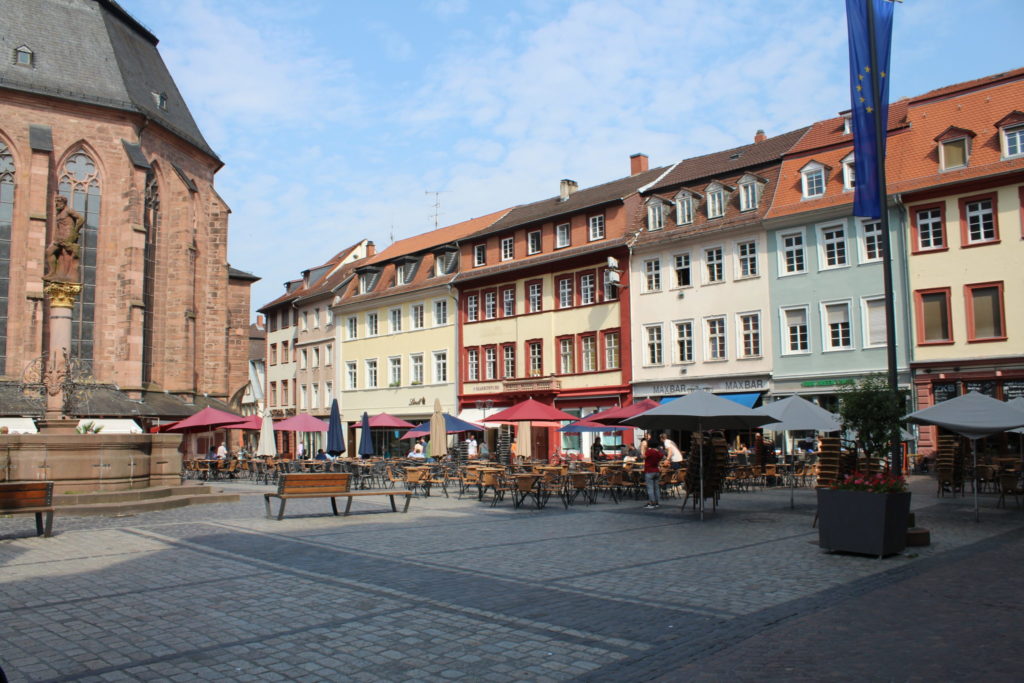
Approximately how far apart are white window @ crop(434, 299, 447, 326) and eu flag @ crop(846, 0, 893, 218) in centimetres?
3379

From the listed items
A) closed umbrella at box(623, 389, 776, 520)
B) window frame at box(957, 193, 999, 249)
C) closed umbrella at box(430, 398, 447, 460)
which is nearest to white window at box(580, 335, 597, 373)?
closed umbrella at box(430, 398, 447, 460)

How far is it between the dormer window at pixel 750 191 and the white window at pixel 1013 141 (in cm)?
834

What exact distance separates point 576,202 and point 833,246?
→ 47.0 feet

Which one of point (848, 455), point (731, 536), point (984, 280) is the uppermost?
point (984, 280)

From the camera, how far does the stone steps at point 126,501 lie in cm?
1605

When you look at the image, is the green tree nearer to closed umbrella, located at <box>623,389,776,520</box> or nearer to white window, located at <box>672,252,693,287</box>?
closed umbrella, located at <box>623,389,776,520</box>

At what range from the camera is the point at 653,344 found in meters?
35.9

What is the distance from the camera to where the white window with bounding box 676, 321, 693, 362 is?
114 ft

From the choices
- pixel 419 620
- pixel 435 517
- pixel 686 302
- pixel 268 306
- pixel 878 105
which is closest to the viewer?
pixel 419 620

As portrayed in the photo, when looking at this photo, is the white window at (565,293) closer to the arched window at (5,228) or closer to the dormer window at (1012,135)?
the dormer window at (1012,135)

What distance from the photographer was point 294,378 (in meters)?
56.5

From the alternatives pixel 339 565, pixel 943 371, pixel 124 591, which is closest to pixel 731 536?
pixel 339 565

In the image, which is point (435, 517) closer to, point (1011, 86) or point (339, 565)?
point (339, 565)

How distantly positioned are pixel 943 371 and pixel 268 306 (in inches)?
1739
